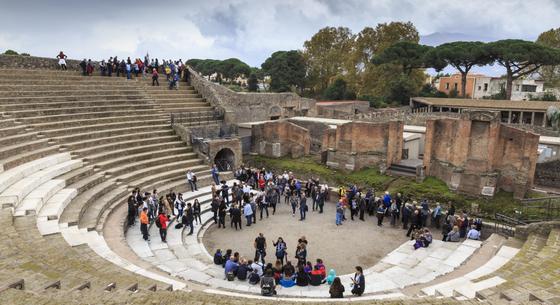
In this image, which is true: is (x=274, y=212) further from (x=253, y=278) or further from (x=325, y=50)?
(x=325, y=50)

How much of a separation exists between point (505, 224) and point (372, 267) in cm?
669

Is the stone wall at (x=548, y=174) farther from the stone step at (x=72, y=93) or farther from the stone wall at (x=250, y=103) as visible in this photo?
the stone step at (x=72, y=93)

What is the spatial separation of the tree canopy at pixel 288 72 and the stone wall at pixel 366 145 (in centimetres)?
3628

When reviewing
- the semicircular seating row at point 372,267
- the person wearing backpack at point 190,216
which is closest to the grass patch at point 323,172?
the semicircular seating row at point 372,267

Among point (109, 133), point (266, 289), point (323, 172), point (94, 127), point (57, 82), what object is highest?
point (57, 82)

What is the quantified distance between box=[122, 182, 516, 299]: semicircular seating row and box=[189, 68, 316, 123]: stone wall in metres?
13.5

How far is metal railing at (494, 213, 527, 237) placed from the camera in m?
14.6

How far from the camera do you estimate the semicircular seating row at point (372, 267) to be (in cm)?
1011

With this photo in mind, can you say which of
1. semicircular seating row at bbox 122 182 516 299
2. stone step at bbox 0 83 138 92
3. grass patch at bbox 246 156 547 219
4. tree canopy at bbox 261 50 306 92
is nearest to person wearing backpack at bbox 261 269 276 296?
semicircular seating row at bbox 122 182 516 299

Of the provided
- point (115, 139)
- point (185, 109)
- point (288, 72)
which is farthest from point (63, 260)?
point (288, 72)

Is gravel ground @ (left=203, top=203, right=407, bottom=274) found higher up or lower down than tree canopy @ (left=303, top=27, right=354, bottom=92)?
lower down

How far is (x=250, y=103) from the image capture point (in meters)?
30.6

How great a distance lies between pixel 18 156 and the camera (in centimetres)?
1384

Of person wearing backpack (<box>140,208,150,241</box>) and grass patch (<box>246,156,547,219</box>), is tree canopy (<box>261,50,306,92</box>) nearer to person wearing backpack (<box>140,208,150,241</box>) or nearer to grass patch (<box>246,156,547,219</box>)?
grass patch (<box>246,156,547,219</box>)
